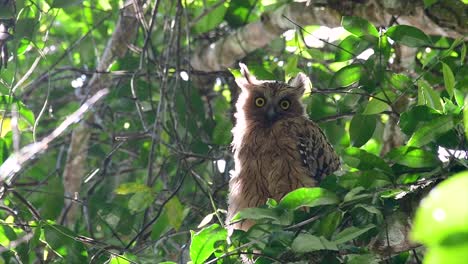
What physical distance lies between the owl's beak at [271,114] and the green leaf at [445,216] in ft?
13.6

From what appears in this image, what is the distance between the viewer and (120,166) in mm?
5758

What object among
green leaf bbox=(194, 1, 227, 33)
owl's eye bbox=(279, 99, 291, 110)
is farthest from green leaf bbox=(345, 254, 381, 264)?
green leaf bbox=(194, 1, 227, 33)

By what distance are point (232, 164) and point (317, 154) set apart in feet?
3.68

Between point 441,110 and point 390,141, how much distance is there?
2.43 metres

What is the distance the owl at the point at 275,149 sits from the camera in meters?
4.14

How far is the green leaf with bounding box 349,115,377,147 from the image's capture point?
3062 millimetres

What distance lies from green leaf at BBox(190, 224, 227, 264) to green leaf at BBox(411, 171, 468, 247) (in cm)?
169

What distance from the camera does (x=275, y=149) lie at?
171 inches

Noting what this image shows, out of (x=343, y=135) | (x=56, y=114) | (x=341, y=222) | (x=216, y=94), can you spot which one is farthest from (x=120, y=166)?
(x=341, y=222)

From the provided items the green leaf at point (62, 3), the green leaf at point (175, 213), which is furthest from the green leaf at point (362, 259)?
the green leaf at point (62, 3)

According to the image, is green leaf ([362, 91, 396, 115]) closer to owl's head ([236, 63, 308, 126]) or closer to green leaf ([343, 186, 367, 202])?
green leaf ([343, 186, 367, 202])

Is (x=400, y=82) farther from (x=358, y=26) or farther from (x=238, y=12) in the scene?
(x=238, y=12)

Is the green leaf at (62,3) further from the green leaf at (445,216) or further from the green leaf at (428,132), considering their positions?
the green leaf at (445,216)

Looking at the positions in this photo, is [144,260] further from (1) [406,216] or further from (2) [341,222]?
(1) [406,216]
